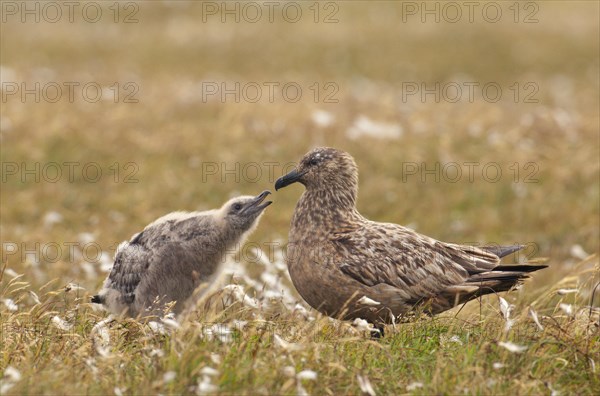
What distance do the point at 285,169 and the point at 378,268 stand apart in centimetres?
764

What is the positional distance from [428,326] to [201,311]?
182 centimetres

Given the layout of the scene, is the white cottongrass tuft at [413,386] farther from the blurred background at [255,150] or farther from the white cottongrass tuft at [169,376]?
the blurred background at [255,150]

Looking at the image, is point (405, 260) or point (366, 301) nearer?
point (366, 301)

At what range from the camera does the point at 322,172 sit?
313 inches

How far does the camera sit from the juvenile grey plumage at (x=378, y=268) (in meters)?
7.05

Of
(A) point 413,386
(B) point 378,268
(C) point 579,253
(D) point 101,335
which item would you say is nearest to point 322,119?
(C) point 579,253

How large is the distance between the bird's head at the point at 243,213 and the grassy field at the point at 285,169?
47cm

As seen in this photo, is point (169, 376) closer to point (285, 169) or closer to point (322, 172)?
point (322, 172)

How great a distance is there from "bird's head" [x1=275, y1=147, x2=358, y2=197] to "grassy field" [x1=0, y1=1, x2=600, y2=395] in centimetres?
96

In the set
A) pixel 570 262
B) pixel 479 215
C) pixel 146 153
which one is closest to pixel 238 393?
pixel 570 262

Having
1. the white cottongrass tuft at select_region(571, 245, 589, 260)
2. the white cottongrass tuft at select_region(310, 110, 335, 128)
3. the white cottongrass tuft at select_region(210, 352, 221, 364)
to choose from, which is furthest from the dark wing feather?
the white cottongrass tuft at select_region(310, 110, 335, 128)

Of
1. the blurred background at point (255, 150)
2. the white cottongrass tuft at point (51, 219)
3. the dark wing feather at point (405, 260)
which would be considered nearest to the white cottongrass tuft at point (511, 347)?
the dark wing feather at point (405, 260)

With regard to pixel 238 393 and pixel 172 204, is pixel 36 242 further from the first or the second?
pixel 238 393

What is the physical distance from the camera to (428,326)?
22.5 feet
